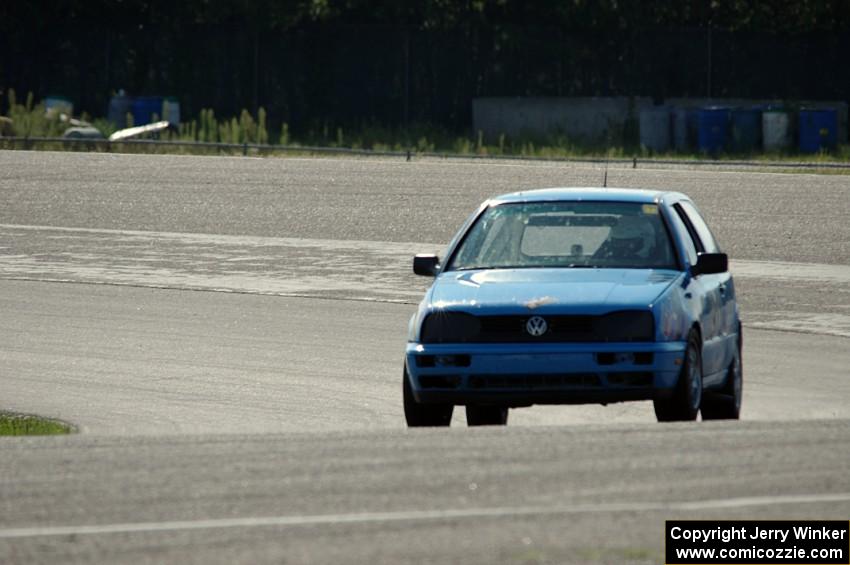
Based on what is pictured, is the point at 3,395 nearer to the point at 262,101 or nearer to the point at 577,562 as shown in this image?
the point at 577,562

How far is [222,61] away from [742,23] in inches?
582

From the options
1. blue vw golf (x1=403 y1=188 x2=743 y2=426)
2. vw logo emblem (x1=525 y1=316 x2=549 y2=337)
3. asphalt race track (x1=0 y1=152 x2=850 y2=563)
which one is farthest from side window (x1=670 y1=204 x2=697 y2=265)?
vw logo emblem (x1=525 y1=316 x2=549 y2=337)

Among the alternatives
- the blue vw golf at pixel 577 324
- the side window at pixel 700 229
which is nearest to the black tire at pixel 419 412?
the blue vw golf at pixel 577 324

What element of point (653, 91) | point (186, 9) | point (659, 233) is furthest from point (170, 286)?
point (186, 9)

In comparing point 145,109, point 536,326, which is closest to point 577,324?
point 536,326

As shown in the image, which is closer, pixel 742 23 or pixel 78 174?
pixel 78 174

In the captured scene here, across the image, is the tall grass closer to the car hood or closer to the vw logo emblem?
the car hood

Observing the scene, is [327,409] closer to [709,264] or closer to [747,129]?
[709,264]

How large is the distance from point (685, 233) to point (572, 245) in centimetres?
83

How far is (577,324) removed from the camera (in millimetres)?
11766

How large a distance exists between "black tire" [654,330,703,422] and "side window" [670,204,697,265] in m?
Answer: 0.99

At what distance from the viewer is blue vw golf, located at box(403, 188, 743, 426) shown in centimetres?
1162

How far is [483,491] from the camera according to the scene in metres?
8.95

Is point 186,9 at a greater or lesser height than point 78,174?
greater
